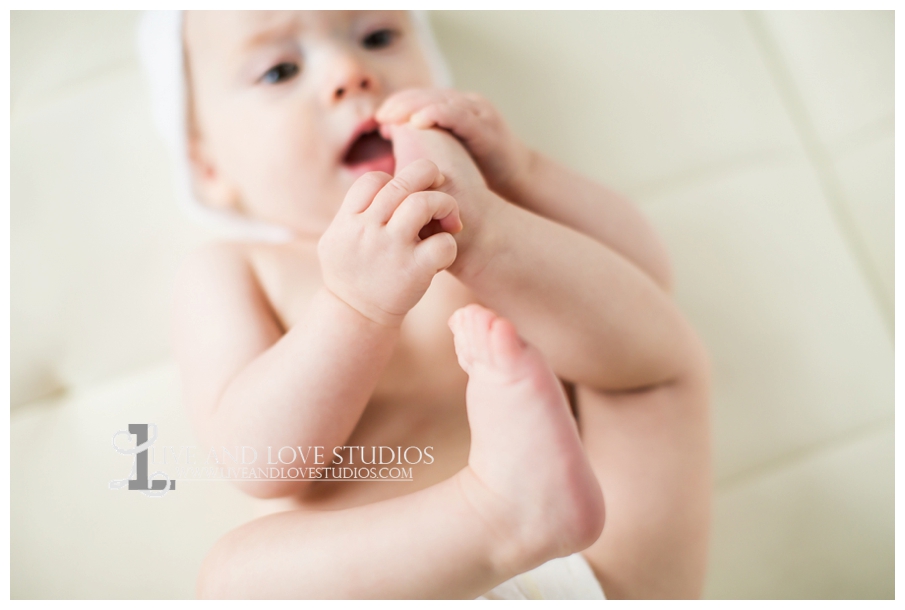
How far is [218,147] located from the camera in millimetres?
677

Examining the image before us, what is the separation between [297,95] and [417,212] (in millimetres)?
265

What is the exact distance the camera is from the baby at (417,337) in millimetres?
439

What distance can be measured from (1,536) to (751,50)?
3.32 ft

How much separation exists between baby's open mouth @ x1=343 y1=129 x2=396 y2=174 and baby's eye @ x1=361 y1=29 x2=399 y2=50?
0.12 metres

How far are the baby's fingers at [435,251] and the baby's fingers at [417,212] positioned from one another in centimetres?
1

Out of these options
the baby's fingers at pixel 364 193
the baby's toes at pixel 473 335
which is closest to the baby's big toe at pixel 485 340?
the baby's toes at pixel 473 335

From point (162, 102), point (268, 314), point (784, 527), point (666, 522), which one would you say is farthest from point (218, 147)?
point (784, 527)

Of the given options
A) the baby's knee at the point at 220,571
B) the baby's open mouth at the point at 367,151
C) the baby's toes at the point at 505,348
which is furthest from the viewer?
the baby's open mouth at the point at 367,151

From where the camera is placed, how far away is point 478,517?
439 millimetres

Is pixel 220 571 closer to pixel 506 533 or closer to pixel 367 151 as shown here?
pixel 506 533

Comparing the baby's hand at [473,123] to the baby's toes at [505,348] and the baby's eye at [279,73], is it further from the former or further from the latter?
the baby's toes at [505,348]

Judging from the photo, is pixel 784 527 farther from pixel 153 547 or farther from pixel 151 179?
pixel 151 179

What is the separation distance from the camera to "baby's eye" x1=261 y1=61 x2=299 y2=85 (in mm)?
629

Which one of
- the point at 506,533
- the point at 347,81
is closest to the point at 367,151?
the point at 347,81
